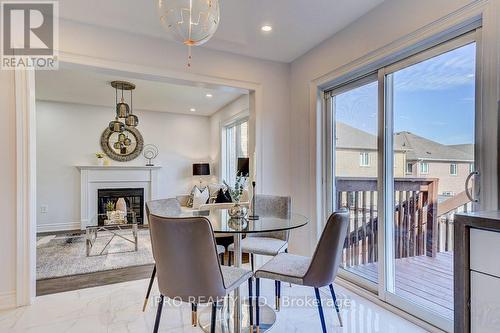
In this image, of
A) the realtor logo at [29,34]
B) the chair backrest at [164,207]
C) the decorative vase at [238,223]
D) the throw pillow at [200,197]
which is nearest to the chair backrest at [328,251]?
the decorative vase at [238,223]

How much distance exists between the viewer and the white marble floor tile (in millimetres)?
2029

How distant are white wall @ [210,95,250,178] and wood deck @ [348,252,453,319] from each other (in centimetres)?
351

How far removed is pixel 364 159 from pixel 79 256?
3.89 meters

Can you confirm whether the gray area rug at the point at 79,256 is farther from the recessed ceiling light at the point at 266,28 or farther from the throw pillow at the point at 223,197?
the recessed ceiling light at the point at 266,28

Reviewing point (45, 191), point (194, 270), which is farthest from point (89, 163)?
point (194, 270)

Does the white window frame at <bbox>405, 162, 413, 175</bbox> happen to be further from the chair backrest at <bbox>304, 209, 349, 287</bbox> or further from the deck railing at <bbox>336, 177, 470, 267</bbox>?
the chair backrest at <bbox>304, 209, 349, 287</bbox>

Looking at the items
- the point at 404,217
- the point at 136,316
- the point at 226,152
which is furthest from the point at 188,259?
the point at 226,152

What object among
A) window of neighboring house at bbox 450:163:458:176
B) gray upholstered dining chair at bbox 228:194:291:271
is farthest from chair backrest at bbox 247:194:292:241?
window of neighboring house at bbox 450:163:458:176

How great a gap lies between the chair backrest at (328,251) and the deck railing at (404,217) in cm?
90

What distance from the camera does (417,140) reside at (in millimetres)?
2197

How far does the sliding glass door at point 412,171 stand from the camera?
1.91m

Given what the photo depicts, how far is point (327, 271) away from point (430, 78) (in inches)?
65.2

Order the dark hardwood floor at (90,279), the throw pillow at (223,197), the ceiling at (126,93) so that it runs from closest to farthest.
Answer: the dark hardwood floor at (90,279), the ceiling at (126,93), the throw pillow at (223,197)

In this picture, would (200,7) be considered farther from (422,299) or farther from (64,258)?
(64,258)
